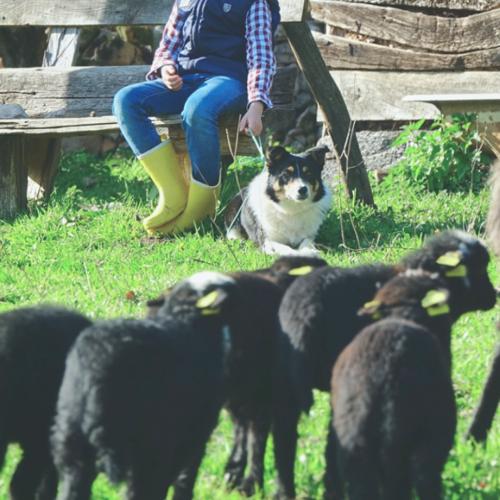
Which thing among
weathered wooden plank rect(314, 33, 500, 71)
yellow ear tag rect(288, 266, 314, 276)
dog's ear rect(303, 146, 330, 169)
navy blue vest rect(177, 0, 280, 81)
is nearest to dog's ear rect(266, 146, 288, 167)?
dog's ear rect(303, 146, 330, 169)

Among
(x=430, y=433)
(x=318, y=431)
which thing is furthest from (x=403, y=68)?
(x=430, y=433)

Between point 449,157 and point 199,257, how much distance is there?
291 cm

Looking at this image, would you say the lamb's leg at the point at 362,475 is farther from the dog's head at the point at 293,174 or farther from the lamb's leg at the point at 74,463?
the dog's head at the point at 293,174

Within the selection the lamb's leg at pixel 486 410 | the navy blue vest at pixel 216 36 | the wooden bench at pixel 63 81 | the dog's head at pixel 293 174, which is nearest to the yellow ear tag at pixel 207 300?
the lamb's leg at pixel 486 410

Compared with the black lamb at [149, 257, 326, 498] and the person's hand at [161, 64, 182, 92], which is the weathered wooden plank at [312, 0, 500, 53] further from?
the black lamb at [149, 257, 326, 498]

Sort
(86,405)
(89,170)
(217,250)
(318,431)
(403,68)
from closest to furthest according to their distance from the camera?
(86,405) → (318,431) → (217,250) → (403,68) → (89,170)

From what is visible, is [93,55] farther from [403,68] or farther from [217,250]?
[217,250]

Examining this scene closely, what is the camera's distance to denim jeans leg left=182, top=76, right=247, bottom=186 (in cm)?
804

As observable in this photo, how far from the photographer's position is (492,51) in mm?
9594

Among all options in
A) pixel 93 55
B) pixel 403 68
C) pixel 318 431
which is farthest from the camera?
pixel 93 55

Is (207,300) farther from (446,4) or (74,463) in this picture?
(446,4)

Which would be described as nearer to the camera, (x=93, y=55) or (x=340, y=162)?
(x=340, y=162)

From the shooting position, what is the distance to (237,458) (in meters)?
4.20

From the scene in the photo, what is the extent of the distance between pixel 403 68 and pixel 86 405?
7376 mm
